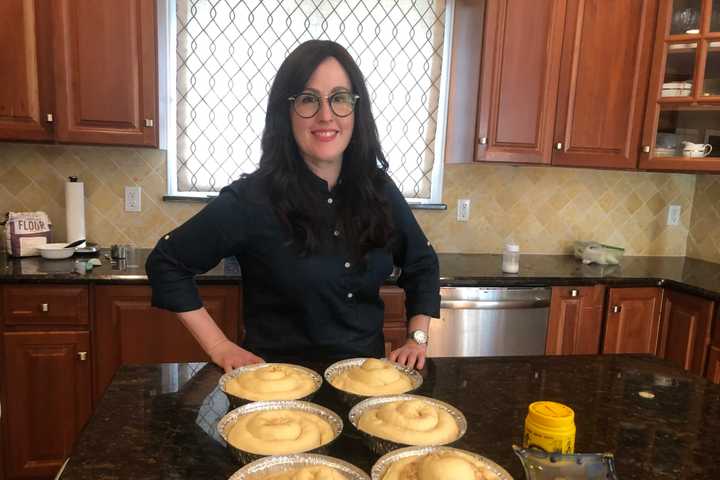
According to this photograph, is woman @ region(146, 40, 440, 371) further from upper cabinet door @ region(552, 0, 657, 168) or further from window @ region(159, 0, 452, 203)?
upper cabinet door @ region(552, 0, 657, 168)

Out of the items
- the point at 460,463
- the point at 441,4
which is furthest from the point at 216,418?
the point at 441,4

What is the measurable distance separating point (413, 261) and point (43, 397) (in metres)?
1.62

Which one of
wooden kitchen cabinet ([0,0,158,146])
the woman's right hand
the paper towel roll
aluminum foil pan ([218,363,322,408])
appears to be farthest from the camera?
the paper towel roll

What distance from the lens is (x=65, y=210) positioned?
2.61 metres

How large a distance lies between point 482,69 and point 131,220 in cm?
186

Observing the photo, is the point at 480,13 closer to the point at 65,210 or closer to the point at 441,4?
the point at 441,4

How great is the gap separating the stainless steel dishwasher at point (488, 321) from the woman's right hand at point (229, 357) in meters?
1.34

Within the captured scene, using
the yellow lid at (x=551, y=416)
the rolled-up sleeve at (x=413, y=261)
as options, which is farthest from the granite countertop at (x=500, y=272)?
the yellow lid at (x=551, y=416)

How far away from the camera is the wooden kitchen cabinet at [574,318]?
2529 mm

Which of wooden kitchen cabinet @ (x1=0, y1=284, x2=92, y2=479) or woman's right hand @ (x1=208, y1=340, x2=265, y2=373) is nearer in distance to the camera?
woman's right hand @ (x1=208, y1=340, x2=265, y2=373)

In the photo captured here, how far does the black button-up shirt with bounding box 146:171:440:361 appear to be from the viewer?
1347mm

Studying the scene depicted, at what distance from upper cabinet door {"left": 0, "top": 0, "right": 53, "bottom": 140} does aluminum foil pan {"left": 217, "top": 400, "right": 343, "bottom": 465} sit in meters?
1.89

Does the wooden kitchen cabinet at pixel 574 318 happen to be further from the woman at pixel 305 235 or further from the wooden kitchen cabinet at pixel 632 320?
the woman at pixel 305 235

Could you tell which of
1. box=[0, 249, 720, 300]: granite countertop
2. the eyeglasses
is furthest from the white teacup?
the eyeglasses
